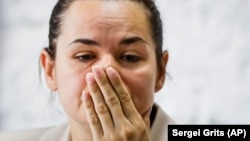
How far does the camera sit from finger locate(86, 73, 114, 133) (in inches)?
30.2

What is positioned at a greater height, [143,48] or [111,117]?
[143,48]

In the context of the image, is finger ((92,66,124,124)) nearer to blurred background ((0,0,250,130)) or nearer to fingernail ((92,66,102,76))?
fingernail ((92,66,102,76))

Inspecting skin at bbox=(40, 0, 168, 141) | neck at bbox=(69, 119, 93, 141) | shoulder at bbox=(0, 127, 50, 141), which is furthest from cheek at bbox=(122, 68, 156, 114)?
shoulder at bbox=(0, 127, 50, 141)

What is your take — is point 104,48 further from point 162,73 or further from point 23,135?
point 23,135

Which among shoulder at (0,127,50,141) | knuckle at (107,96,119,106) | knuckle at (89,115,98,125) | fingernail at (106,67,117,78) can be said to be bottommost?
shoulder at (0,127,50,141)

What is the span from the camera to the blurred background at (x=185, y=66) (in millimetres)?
921

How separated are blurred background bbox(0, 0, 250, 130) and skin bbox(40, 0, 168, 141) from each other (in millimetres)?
69

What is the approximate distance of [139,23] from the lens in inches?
33.5

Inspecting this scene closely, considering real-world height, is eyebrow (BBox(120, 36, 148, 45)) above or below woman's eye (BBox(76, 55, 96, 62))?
above

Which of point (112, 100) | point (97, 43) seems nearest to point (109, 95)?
point (112, 100)

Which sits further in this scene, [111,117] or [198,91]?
[198,91]

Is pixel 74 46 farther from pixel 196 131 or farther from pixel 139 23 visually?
pixel 196 131

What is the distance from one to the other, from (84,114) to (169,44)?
228 millimetres

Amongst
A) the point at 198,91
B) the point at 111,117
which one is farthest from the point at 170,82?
the point at 111,117
